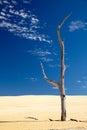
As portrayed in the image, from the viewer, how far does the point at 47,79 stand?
18.4 meters

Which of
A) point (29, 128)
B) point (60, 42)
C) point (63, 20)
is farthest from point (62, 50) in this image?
point (29, 128)

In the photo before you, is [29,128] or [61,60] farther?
[61,60]

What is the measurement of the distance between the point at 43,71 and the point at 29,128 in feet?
18.6

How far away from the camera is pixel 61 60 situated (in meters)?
18.5

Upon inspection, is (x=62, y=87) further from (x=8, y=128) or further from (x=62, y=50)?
(x=8, y=128)

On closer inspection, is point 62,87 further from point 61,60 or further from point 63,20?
point 63,20

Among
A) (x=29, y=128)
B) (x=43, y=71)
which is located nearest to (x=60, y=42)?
(x=43, y=71)

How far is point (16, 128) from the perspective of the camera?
13828 millimetres

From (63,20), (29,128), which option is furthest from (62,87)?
(29,128)

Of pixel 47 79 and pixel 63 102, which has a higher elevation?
pixel 47 79

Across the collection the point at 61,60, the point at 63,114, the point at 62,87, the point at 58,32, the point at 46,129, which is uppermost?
the point at 58,32

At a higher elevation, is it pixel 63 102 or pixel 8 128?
pixel 63 102

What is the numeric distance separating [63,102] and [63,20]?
178 inches

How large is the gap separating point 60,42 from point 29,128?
260 inches
